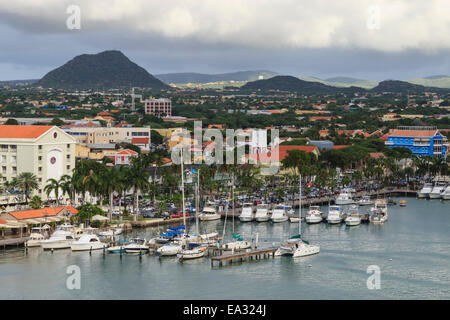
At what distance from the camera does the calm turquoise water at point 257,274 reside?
32.9 metres

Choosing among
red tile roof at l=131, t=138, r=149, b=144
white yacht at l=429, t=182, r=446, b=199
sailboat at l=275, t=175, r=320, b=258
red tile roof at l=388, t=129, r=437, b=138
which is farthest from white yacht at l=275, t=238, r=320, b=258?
red tile roof at l=131, t=138, r=149, b=144

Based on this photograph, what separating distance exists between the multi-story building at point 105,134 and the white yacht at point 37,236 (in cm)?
4817

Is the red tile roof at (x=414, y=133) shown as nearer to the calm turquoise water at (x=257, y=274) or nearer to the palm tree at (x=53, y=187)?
the calm turquoise water at (x=257, y=274)

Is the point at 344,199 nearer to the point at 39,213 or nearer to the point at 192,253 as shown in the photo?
the point at 192,253

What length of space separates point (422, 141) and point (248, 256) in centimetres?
5698

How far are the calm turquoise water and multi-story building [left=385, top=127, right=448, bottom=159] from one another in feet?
151

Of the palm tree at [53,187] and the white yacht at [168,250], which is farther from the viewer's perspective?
the palm tree at [53,187]

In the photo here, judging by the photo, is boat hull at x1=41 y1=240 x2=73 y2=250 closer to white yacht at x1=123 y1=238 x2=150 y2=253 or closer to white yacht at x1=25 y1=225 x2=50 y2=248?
white yacht at x1=25 y1=225 x2=50 y2=248

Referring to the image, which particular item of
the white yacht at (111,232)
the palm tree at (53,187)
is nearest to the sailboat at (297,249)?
the white yacht at (111,232)

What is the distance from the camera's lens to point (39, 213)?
45.2m

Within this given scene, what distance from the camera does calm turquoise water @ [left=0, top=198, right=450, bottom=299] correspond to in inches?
1297

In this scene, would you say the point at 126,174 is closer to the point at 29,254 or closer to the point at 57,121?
the point at 29,254

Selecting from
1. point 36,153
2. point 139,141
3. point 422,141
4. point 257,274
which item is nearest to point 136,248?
point 257,274
